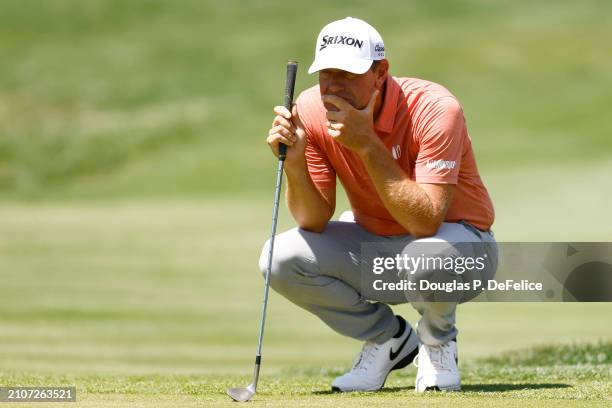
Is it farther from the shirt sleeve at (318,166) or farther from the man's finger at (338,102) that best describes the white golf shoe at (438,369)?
the man's finger at (338,102)

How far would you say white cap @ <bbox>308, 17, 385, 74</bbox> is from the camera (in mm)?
4824

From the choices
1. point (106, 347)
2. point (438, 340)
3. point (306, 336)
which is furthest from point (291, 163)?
point (306, 336)

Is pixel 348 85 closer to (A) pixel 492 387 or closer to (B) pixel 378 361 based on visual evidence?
(B) pixel 378 361

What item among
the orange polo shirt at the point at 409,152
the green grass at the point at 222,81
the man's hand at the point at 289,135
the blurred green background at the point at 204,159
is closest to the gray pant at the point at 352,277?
the orange polo shirt at the point at 409,152

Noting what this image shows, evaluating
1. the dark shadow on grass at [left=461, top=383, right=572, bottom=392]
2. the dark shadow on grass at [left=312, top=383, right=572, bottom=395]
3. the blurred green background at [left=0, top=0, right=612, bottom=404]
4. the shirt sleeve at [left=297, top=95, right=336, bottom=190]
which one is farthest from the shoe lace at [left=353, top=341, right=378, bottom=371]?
the blurred green background at [left=0, top=0, right=612, bottom=404]

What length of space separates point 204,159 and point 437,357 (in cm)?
2655

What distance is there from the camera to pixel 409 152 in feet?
16.9

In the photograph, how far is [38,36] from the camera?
41.1 meters

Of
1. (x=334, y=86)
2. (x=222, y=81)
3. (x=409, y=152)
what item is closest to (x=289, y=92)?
(x=334, y=86)

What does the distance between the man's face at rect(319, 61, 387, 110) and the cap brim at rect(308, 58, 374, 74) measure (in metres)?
0.06

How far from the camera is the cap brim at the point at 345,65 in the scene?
4.81 meters

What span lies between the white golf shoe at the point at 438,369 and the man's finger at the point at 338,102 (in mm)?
1052

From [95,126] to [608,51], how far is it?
14964mm

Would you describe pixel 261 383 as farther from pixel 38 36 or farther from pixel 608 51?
pixel 38 36
